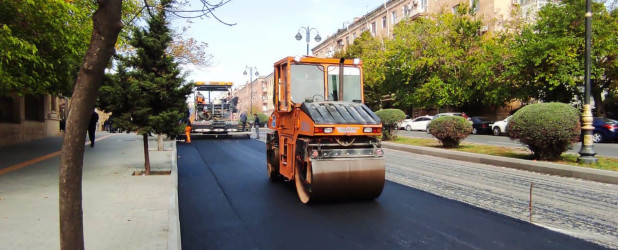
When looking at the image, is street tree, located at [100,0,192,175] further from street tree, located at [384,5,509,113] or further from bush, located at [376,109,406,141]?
street tree, located at [384,5,509,113]

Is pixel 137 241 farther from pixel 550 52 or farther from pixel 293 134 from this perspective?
pixel 550 52

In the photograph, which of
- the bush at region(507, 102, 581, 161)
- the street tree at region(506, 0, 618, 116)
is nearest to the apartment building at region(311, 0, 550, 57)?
the street tree at region(506, 0, 618, 116)

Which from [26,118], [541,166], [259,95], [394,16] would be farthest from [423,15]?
[259,95]

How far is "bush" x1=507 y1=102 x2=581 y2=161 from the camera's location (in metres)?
10.9

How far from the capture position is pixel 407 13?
154 ft

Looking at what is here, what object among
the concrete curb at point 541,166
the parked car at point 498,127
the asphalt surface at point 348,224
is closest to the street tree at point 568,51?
the parked car at point 498,127

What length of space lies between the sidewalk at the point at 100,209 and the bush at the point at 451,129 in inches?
417

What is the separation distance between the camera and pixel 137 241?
15.0 feet

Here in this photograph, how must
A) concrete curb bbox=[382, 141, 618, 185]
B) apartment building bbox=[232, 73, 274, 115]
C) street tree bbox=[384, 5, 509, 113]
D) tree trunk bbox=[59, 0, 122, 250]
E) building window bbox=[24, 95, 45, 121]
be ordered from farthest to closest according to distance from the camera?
apartment building bbox=[232, 73, 274, 115] → street tree bbox=[384, 5, 509, 113] → building window bbox=[24, 95, 45, 121] → concrete curb bbox=[382, 141, 618, 185] → tree trunk bbox=[59, 0, 122, 250]

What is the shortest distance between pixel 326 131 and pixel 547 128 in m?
7.74

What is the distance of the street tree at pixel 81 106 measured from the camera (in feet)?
8.07

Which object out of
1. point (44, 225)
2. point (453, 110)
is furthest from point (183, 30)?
point (453, 110)

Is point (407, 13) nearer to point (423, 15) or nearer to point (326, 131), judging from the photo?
point (423, 15)

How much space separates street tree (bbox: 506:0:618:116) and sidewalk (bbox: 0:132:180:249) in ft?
77.4
